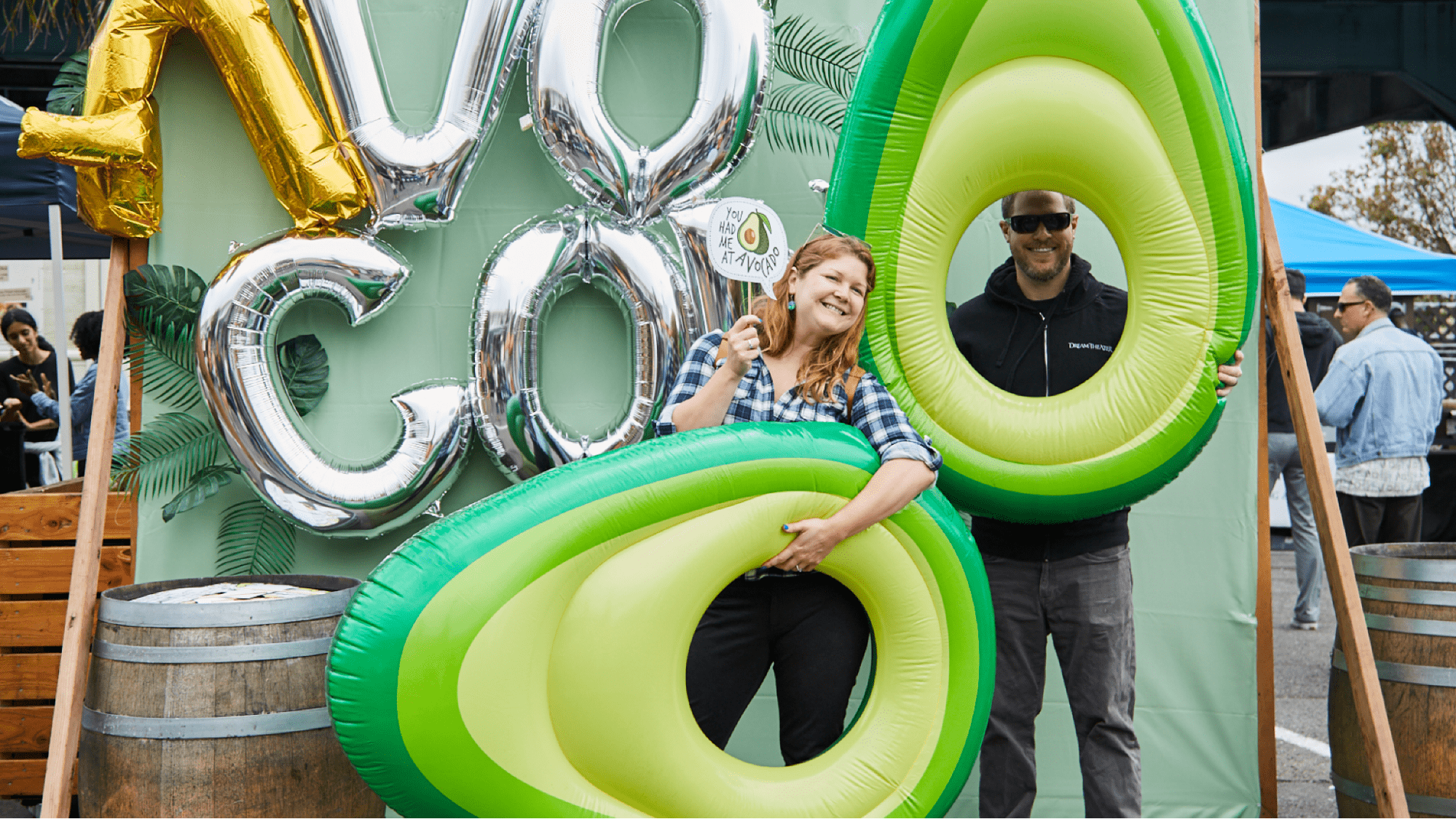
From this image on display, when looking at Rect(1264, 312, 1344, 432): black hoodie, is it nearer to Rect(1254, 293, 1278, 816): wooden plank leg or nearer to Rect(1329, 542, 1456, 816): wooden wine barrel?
Rect(1254, 293, 1278, 816): wooden plank leg

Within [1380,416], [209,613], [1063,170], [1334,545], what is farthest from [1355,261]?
[209,613]

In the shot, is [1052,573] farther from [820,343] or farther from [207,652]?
[207,652]

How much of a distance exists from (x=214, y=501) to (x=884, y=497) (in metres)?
1.84

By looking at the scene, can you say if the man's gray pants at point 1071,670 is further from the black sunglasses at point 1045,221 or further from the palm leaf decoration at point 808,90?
the palm leaf decoration at point 808,90

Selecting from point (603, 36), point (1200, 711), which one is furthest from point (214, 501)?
point (1200, 711)

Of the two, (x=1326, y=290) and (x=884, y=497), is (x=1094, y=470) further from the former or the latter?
(x=1326, y=290)

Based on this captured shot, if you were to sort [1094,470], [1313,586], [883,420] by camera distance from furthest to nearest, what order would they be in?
[1313,586] → [1094,470] → [883,420]

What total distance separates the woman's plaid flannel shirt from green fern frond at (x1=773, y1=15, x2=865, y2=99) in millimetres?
1127

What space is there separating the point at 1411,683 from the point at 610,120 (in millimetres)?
2373

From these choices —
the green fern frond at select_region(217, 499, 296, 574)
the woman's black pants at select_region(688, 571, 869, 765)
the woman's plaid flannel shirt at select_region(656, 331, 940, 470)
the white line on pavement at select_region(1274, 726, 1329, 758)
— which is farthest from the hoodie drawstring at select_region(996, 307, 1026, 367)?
the white line on pavement at select_region(1274, 726, 1329, 758)

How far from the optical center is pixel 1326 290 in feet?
22.5

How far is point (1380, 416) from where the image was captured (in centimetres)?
452

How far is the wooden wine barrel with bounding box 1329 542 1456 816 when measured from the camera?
94.2 inches

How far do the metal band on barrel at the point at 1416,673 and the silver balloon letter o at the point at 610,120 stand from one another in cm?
200
